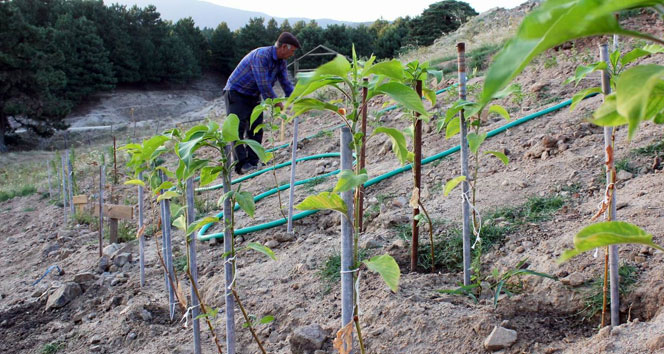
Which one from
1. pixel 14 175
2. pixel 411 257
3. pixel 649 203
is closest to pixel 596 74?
pixel 649 203

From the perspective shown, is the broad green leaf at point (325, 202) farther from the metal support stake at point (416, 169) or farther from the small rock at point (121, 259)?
the small rock at point (121, 259)

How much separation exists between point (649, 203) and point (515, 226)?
57 cm

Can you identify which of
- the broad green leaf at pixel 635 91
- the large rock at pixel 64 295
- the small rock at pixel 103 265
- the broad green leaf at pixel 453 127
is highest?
the broad green leaf at pixel 635 91

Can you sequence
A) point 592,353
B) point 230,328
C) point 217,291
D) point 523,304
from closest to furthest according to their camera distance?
point 592,353
point 230,328
point 523,304
point 217,291

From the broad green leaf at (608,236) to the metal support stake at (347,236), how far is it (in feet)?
1.98

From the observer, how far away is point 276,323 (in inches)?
92.7

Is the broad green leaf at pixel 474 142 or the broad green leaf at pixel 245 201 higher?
the broad green leaf at pixel 474 142

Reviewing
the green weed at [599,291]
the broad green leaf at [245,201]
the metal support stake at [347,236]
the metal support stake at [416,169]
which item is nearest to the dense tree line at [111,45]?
the metal support stake at [416,169]

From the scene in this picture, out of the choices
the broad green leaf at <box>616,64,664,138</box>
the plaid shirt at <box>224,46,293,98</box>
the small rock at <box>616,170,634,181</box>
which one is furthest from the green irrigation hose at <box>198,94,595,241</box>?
the broad green leaf at <box>616,64,664,138</box>

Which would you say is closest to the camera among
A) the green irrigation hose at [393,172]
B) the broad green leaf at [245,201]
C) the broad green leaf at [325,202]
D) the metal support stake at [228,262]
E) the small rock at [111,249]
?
the broad green leaf at [325,202]

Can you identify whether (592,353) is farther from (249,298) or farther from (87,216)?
(87,216)

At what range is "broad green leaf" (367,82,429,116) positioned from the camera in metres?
1.09

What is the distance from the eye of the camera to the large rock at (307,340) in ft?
6.54

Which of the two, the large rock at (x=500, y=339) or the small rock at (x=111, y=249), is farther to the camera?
the small rock at (x=111, y=249)
